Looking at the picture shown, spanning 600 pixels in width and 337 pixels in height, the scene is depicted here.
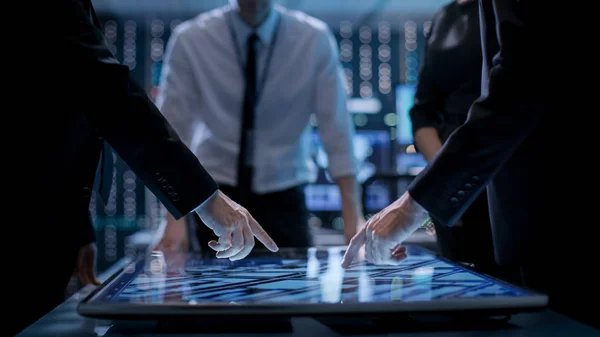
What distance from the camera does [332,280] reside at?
2.11 ft

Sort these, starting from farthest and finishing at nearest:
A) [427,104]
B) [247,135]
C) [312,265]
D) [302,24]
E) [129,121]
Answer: [302,24]
[247,135]
[427,104]
[312,265]
[129,121]

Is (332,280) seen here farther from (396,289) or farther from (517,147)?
(517,147)

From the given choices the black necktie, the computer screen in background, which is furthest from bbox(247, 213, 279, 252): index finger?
A: the computer screen in background

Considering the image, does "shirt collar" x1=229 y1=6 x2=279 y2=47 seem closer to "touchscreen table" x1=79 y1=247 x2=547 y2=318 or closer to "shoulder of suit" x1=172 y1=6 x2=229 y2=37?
"shoulder of suit" x1=172 y1=6 x2=229 y2=37

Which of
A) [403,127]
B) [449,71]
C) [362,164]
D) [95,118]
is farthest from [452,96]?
[362,164]

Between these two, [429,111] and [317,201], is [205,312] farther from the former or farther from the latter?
[317,201]

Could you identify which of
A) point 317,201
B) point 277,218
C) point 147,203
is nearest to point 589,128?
point 277,218

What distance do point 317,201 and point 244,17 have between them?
174 cm

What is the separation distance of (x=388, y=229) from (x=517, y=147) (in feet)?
0.57

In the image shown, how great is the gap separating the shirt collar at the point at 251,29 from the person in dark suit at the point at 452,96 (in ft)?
1.71

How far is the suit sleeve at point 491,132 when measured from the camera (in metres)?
0.62

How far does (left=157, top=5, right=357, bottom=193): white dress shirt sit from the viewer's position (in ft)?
4.96

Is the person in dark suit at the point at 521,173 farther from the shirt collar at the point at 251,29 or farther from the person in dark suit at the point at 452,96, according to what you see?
the shirt collar at the point at 251,29

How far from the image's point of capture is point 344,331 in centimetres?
54
